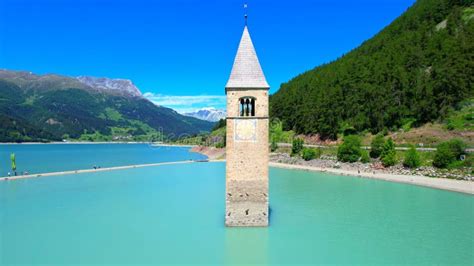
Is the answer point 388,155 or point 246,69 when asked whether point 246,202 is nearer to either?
point 246,69

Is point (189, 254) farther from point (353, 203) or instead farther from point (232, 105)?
point (353, 203)

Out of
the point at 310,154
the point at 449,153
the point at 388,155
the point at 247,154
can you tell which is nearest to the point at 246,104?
the point at 247,154

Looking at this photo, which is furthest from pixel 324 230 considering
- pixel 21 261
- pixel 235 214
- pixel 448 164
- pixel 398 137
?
pixel 398 137

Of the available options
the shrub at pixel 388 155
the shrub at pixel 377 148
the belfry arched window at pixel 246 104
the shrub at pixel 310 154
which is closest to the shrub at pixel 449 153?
the shrub at pixel 388 155

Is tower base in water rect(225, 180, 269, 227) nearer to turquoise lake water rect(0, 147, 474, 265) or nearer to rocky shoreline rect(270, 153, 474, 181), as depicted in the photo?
turquoise lake water rect(0, 147, 474, 265)

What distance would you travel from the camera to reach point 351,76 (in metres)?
→ 89.6

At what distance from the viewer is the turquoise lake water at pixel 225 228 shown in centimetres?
1903

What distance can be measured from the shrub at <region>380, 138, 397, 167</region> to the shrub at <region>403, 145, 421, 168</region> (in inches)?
81.2

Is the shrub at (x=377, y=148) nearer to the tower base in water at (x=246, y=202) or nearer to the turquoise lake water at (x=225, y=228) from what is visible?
the turquoise lake water at (x=225, y=228)

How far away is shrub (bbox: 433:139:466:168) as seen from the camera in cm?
4528

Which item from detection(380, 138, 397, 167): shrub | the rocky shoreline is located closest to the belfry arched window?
the rocky shoreline

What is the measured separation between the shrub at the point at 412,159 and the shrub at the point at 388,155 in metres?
2.06

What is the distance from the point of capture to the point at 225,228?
74.4 feet

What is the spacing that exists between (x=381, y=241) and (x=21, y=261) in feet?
65.0
